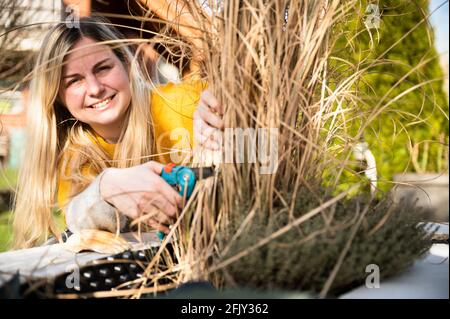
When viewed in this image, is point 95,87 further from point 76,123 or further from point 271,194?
point 271,194

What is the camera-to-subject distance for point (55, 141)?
2240 mm

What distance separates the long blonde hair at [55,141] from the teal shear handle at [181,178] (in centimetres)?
79

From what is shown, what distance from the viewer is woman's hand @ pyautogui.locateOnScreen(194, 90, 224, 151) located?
1299mm

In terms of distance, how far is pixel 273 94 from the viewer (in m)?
1.22

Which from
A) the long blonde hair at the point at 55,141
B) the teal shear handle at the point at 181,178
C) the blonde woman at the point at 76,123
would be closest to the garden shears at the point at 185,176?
the teal shear handle at the point at 181,178

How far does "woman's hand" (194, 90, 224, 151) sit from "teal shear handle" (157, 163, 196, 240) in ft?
0.28

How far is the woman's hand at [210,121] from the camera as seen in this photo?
51.1 inches

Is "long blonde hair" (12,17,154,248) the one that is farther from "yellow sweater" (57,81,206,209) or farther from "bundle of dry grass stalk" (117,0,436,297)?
"bundle of dry grass stalk" (117,0,436,297)

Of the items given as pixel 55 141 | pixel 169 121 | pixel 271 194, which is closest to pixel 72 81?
pixel 55 141

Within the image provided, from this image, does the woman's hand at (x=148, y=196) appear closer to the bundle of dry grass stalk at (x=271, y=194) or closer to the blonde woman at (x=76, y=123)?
the bundle of dry grass stalk at (x=271, y=194)

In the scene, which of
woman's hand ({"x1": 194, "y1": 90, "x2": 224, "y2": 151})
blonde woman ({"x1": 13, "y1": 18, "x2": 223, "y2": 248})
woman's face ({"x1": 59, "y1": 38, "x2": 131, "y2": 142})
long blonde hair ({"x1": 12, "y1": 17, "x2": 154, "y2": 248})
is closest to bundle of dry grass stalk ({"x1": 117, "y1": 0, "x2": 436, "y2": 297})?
woman's hand ({"x1": 194, "y1": 90, "x2": 224, "y2": 151})

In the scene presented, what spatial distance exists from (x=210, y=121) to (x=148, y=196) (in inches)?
9.9
